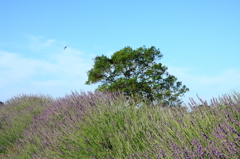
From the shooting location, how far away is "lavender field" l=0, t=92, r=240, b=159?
2305mm

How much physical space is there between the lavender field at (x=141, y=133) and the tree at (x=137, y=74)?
278 inches

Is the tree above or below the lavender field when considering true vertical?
above

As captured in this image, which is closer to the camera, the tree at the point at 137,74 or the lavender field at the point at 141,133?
the lavender field at the point at 141,133

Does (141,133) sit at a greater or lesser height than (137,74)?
lesser

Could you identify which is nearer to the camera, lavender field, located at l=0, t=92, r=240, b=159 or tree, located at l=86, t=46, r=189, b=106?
lavender field, located at l=0, t=92, r=240, b=159

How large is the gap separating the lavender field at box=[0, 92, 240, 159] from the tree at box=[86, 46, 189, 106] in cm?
705

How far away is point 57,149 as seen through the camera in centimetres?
391

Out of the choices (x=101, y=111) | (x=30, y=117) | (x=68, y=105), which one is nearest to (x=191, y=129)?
(x=101, y=111)

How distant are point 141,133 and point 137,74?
1008cm

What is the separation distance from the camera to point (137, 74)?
13.4 m

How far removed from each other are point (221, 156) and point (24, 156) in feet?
11.5

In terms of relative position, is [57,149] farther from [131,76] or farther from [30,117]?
[131,76]

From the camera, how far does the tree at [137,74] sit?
41.6 ft

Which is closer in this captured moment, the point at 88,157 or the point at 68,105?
the point at 88,157
